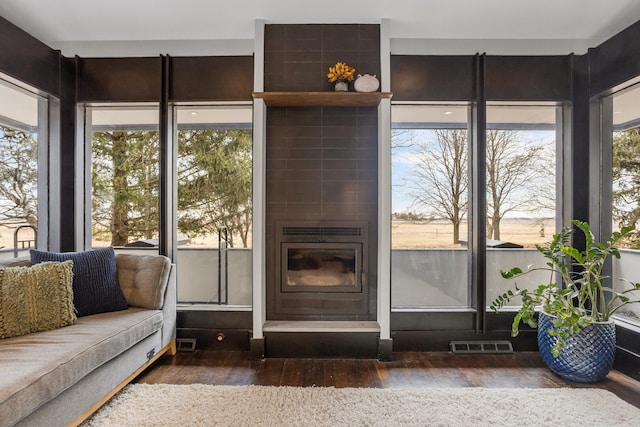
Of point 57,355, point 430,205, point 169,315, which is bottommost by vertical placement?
point 169,315

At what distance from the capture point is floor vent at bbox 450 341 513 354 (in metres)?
2.96

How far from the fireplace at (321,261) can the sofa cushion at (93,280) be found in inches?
48.7

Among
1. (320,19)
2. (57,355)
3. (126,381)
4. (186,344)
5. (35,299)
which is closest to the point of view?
(57,355)

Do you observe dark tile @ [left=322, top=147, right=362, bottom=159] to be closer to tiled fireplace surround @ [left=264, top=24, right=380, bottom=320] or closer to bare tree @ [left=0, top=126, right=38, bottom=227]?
tiled fireplace surround @ [left=264, top=24, right=380, bottom=320]

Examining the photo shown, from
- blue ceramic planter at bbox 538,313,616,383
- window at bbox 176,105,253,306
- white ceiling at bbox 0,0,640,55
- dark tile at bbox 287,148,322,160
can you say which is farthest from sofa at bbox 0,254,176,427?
blue ceramic planter at bbox 538,313,616,383

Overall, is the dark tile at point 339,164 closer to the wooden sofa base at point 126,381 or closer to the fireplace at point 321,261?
the fireplace at point 321,261

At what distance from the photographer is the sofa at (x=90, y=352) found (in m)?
1.52

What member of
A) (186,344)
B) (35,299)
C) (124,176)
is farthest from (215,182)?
(35,299)

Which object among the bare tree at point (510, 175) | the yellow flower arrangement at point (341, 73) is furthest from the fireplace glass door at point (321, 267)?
the yellow flower arrangement at point (341, 73)

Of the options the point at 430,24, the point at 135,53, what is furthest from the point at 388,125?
the point at 135,53

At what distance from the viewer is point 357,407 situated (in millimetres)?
2086

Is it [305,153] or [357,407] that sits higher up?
[305,153]

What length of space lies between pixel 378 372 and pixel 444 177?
1.76 m

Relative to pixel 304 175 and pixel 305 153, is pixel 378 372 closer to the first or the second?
pixel 304 175
